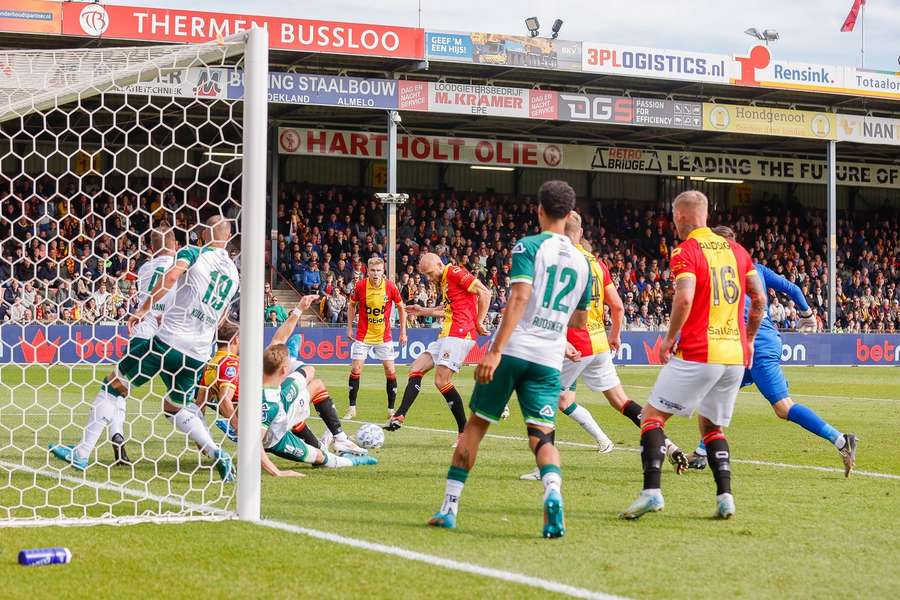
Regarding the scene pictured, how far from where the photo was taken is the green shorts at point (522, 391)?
652 centimetres

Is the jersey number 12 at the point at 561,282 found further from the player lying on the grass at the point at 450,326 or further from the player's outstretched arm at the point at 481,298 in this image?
the player's outstretched arm at the point at 481,298

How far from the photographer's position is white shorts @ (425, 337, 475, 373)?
11.8 m

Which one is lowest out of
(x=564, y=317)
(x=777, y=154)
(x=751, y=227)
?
(x=564, y=317)

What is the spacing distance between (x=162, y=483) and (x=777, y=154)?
3772 cm

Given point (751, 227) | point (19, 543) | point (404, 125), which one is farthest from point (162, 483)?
point (751, 227)

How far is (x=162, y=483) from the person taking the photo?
8.30 m

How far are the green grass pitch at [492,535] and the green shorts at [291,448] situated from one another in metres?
0.25

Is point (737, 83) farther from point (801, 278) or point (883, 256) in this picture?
point (883, 256)

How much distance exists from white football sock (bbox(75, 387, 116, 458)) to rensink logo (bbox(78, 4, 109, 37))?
21.7 meters

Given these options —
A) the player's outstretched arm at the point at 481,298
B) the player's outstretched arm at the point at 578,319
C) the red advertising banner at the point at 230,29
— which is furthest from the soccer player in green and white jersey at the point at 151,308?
the red advertising banner at the point at 230,29

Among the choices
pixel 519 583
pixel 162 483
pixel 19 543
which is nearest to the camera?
pixel 519 583

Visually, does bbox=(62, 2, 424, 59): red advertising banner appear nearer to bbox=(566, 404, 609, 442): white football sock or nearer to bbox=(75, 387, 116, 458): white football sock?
bbox=(566, 404, 609, 442): white football sock

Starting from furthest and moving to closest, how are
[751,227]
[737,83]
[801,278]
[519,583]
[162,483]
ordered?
[751,227] < [801,278] < [737,83] < [162,483] < [519,583]

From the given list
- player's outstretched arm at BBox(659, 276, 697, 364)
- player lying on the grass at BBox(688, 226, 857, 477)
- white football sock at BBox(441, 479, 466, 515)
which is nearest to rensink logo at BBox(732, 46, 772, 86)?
player lying on the grass at BBox(688, 226, 857, 477)
